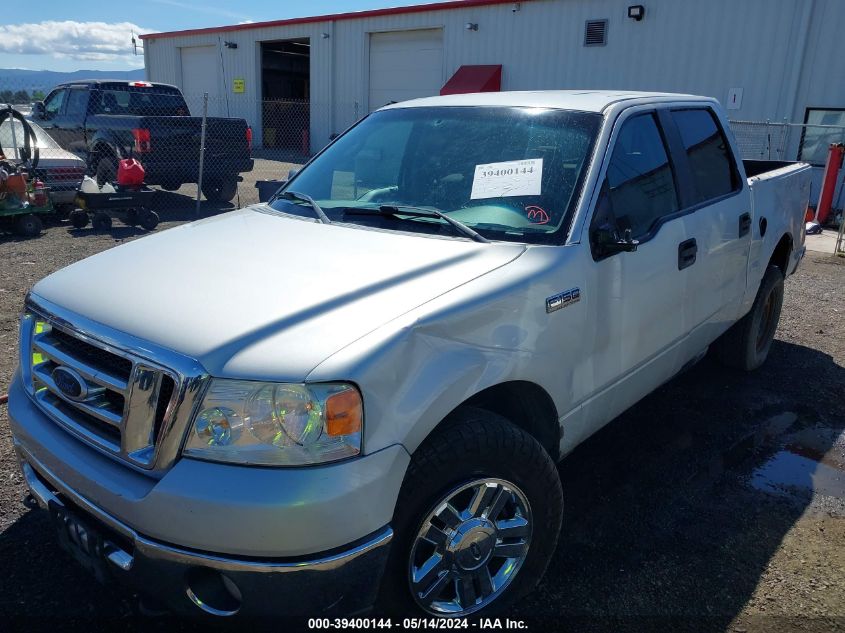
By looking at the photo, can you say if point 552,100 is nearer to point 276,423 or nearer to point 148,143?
point 276,423

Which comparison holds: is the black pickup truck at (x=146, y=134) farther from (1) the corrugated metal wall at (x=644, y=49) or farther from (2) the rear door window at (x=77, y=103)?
(1) the corrugated metal wall at (x=644, y=49)

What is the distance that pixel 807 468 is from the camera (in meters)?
3.90

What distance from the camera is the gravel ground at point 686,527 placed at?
8.84 ft

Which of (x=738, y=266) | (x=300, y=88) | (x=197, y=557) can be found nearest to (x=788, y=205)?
(x=738, y=266)

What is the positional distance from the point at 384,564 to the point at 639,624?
1195 millimetres

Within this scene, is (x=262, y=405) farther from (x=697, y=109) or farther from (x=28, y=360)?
(x=697, y=109)

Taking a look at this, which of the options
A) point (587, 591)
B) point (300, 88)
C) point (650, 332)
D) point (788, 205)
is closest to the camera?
point (587, 591)

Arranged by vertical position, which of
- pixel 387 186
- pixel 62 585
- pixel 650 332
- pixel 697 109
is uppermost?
pixel 697 109

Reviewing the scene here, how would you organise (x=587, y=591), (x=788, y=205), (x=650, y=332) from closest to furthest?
(x=587, y=591), (x=650, y=332), (x=788, y=205)

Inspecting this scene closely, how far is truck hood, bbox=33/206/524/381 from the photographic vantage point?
202 cm

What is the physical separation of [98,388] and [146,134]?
33.6 feet

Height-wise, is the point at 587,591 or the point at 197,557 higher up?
the point at 197,557

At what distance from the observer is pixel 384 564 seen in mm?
2041

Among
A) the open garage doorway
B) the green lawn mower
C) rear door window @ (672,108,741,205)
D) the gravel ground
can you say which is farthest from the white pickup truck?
the open garage doorway
